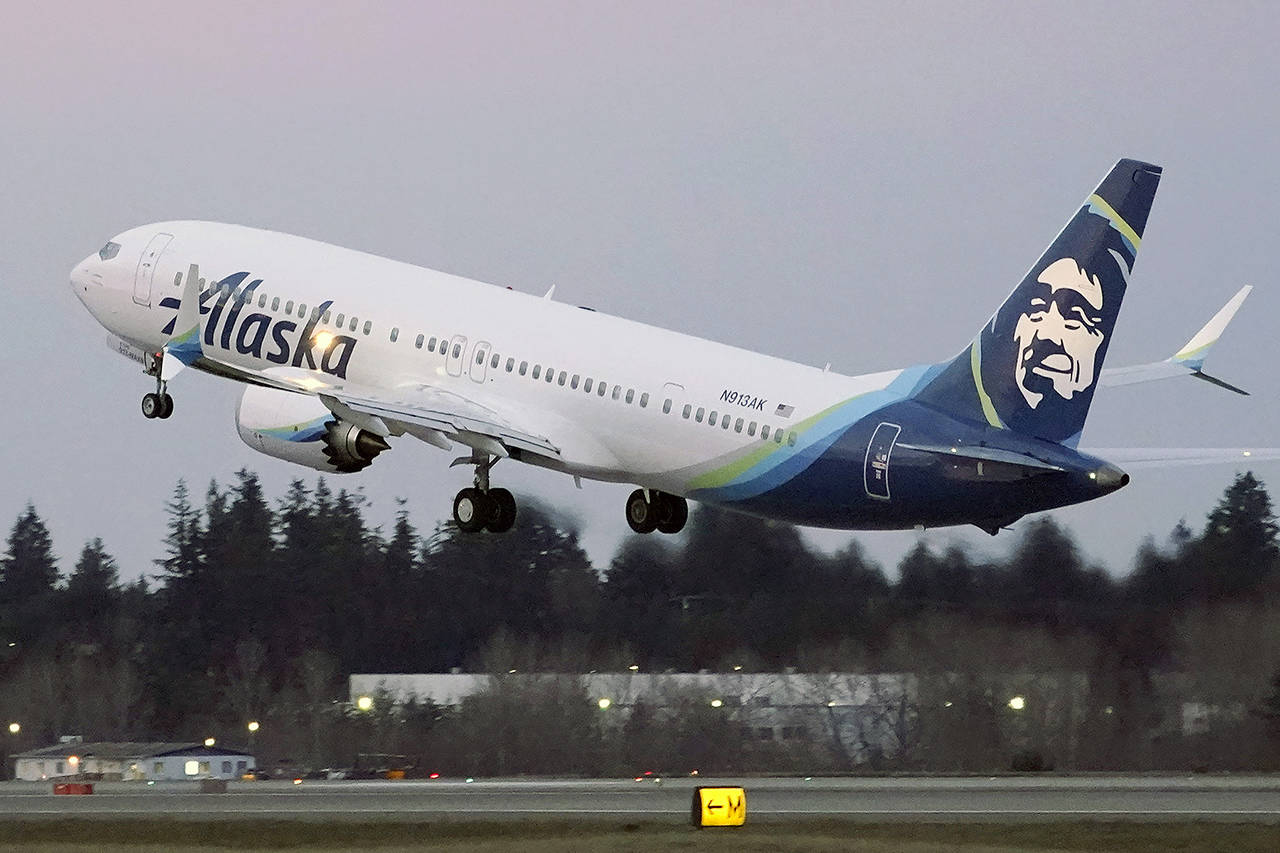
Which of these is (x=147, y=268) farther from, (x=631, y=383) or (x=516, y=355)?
(x=631, y=383)

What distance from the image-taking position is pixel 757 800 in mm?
72938

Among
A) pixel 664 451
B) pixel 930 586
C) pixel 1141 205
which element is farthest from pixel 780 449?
pixel 930 586

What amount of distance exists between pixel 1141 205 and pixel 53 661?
204 feet

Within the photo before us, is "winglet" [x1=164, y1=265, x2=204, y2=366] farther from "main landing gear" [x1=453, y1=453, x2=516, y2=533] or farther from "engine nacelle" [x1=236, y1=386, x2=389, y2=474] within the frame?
"main landing gear" [x1=453, y1=453, x2=516, y2=533]

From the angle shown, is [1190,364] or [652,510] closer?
[1190,364]

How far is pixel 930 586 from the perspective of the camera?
270ft

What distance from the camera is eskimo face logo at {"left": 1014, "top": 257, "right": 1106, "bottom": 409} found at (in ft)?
188

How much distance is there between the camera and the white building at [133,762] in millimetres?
103062

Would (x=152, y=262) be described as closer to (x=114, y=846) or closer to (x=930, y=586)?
(x=114, y=846)

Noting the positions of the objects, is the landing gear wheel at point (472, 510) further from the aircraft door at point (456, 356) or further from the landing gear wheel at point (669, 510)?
the landing gear wheel at point (669, 510)

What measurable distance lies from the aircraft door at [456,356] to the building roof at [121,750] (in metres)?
41.9

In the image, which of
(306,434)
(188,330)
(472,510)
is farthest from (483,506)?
(188,330)

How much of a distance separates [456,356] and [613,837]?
13008 millimetres

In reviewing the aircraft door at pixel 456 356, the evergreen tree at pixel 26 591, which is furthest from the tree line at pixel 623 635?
the aircraft door at pixel 456 356
